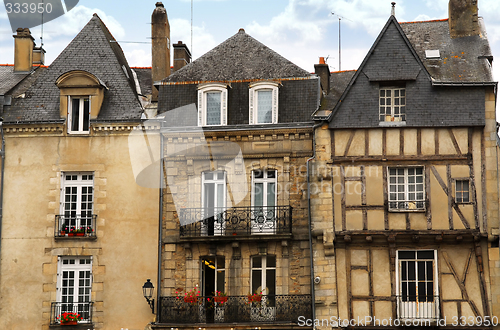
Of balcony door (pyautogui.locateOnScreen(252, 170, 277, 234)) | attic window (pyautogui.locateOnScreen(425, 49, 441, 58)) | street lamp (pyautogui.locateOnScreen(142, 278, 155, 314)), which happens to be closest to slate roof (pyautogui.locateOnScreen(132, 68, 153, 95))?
balcony door (pyautogui.locateOnScreen(252, 170, 277, 234))

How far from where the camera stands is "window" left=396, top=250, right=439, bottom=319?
1634 centimetres

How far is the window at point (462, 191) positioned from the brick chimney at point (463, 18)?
165 inches

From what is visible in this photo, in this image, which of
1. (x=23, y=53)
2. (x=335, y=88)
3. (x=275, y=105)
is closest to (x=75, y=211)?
(x=275, y=105)

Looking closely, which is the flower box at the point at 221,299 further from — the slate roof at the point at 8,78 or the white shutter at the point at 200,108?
the slate roof at the point at 8,78

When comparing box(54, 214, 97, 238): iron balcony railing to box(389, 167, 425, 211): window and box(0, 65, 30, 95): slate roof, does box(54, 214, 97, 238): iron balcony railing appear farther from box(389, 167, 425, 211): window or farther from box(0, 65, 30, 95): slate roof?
box(389, 167, 425, 211): window

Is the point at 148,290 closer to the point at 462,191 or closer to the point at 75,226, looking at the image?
the point at 75,226

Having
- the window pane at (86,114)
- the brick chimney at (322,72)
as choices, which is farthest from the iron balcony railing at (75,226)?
the brick chimney at (322,72)

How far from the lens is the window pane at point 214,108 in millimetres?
18219

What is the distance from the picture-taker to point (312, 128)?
17453 millimetres

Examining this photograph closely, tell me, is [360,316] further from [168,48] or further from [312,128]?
[168,48]

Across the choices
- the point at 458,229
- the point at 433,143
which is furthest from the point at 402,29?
the point at 458,229

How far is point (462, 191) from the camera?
16.7 meters

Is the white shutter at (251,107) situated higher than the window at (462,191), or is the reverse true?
the white shutter at (251,107)

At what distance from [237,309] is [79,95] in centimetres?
670
